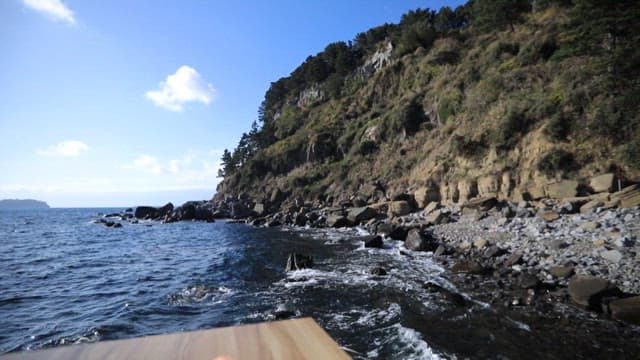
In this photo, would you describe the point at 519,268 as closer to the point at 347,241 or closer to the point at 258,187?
the point at 347,241

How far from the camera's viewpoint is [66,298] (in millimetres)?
12750

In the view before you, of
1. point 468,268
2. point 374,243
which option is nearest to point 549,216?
point 468,268

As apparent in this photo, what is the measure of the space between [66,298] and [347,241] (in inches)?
610

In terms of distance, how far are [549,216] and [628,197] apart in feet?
9.73

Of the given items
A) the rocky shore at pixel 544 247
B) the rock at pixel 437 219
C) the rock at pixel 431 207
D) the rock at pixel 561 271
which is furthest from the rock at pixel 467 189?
the rock at pixel 561 271

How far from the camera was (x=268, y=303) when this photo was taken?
11336 millimetres

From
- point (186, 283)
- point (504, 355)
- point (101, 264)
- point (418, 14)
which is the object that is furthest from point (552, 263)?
point (418, 14)

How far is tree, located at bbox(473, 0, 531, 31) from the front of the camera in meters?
37.8

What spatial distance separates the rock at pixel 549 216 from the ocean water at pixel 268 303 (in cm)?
588

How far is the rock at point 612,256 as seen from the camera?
1043 centimetres

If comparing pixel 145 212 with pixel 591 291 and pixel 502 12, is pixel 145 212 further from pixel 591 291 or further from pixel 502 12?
pixel 591 291

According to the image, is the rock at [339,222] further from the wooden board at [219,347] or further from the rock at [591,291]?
the wooden board at [219,347]

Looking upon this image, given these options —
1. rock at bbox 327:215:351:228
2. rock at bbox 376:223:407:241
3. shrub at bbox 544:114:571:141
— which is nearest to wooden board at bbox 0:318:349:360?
rock at bbox 376:223:407:241

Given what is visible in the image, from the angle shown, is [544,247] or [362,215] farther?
[362,215]
